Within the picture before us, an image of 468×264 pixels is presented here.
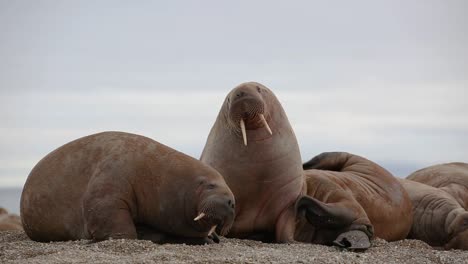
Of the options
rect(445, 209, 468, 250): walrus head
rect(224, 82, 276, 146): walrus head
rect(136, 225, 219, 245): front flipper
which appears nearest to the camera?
rect(136, 225, 219, 245): front flipper

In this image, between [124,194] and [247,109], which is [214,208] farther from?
[247,109]

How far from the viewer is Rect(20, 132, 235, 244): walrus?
28.3 ft

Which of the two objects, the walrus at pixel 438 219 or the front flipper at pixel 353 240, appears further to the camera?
the walrus at pixel 438 219

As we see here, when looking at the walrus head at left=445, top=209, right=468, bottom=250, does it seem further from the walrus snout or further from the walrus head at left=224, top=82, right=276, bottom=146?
the walrus snout

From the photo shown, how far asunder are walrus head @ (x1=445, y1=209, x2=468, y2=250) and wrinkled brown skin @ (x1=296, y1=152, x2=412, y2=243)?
19.4 inches

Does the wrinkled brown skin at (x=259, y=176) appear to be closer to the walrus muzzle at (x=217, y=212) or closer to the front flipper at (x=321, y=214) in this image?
the front flipper at (x=321, y=214)

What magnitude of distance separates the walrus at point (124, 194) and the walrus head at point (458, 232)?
10.00 feet

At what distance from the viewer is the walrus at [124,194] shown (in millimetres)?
8617

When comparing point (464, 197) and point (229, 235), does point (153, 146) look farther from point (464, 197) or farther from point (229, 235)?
point (464, 197)

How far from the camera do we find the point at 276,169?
9.95 metres

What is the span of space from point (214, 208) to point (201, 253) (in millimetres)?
608

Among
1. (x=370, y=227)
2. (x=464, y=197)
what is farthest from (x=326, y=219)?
(x=464, y=197)

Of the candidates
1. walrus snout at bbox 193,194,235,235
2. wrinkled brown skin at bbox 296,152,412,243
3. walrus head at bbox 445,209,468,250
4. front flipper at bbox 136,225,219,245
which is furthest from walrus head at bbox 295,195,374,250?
walrus snout at bbox 193,194,235,235

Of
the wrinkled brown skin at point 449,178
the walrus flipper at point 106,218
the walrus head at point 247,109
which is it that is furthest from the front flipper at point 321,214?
the wrinkled brown skin at point 449,178
